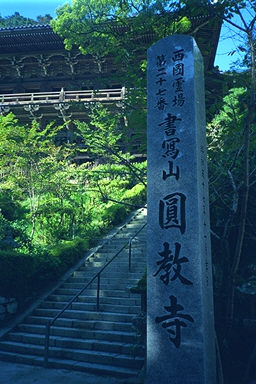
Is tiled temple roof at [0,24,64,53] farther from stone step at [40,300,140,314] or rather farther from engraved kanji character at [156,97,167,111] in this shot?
engraved kanji character at [156,97,167,111]

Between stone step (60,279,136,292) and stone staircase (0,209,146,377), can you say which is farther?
stone step (60,279,136,292)

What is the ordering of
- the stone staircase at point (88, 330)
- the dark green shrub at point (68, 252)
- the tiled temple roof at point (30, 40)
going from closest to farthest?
the stone staircase at point (88, 330), the dark green shrub at point (68, 252), the tiled temple roof at point (30, 40)

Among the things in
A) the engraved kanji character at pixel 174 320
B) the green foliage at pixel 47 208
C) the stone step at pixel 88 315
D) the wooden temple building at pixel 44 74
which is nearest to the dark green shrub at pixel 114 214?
the green foliage at pixel 47 208

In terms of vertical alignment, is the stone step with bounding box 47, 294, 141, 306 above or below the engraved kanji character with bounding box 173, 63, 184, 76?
below

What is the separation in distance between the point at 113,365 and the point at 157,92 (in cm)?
468

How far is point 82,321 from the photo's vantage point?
7223 mm

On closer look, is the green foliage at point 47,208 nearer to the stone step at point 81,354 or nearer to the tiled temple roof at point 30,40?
the stone step at point 81,354

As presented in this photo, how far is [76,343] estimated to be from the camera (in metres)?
6.62

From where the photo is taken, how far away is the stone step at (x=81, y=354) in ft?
19.0

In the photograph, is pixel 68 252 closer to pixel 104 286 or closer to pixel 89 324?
pixel 104 286

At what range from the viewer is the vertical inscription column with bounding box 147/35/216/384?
12.1 feet

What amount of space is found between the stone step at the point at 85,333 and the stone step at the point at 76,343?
9 centimetres

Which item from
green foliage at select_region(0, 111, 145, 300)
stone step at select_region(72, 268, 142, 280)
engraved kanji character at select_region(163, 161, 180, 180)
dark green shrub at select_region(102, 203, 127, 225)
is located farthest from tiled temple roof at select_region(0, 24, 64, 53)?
engraved kanji character at select_region(163, 161, 180, 180)

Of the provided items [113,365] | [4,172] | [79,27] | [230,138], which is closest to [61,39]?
[4,172]
